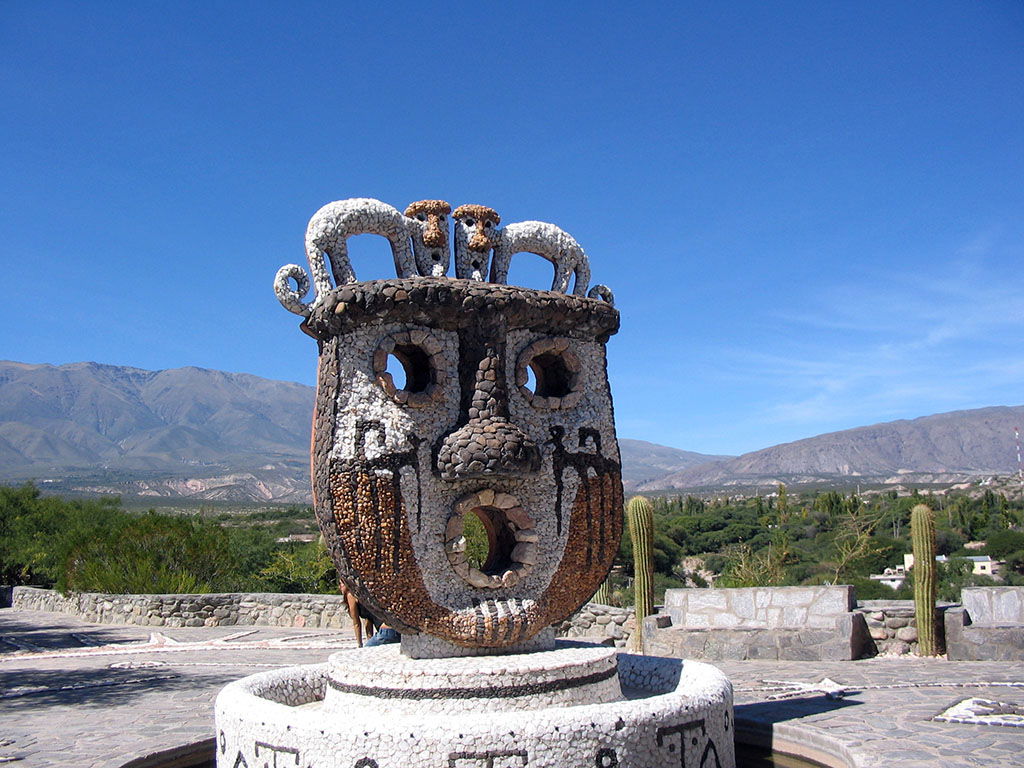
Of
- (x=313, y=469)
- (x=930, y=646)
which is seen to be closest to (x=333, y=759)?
(x=313, y=469)

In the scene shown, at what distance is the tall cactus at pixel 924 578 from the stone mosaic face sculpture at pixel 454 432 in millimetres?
6133

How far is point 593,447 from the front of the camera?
7.13 m

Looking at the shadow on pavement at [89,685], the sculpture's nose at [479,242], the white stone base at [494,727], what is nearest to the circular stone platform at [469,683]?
the white stone base at [494,727]

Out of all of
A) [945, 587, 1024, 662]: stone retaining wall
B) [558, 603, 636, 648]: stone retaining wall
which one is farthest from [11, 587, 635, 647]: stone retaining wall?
[945, 587, 1024, 662]: stone retaining wall

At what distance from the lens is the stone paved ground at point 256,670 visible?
7102 mm

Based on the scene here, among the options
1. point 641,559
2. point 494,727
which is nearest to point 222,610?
point 641,559

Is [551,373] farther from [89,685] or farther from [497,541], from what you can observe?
[89,685]

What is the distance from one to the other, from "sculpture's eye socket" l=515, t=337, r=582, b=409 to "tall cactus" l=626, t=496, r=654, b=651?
6397 mm

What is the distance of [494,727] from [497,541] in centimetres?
206

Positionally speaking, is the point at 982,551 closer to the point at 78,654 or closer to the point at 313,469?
the point at 78,654

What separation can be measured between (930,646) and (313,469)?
8.87 metres

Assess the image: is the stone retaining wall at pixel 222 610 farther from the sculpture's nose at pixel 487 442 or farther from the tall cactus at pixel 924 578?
the sculpture's nose at pixel 487 442

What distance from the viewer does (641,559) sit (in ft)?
43.6

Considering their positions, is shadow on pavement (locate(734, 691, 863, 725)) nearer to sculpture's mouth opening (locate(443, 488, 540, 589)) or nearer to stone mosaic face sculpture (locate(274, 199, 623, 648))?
stone mosaic face sculpture (locate(274, 199, 623, 648))
